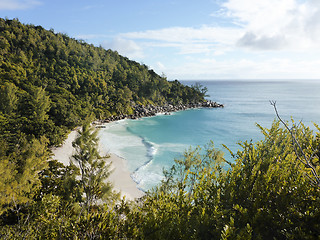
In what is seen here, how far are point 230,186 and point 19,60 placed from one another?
90817 mm

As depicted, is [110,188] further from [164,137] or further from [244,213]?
[164,137]

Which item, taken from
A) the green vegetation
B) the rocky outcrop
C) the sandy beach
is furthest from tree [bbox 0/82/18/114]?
the rocky outcrop

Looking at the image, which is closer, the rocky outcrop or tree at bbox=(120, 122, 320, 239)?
tree at bbox=(120, 122, 320, 239)

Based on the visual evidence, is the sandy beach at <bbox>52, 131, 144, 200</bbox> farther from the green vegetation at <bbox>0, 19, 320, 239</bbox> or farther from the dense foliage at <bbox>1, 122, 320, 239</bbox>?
the dense foliage at <bbox>1, 122, 320, 239</bbox>

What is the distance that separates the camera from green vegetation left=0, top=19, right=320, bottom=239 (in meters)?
6.68

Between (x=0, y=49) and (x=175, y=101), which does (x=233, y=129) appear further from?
(x=0, y=49)

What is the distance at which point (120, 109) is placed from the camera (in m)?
79.3

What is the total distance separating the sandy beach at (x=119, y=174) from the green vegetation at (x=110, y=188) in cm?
208

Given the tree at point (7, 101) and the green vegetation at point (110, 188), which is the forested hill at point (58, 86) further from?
the green vegetation at point (110, 188)

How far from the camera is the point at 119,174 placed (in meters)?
33.2

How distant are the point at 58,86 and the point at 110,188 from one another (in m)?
61.0

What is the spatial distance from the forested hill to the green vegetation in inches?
16.0

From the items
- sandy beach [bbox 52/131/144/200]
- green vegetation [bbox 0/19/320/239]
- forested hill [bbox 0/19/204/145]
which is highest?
forested hill [bbox 0/19/204/145]

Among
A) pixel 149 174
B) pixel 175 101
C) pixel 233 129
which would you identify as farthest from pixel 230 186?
pixel 175 101
